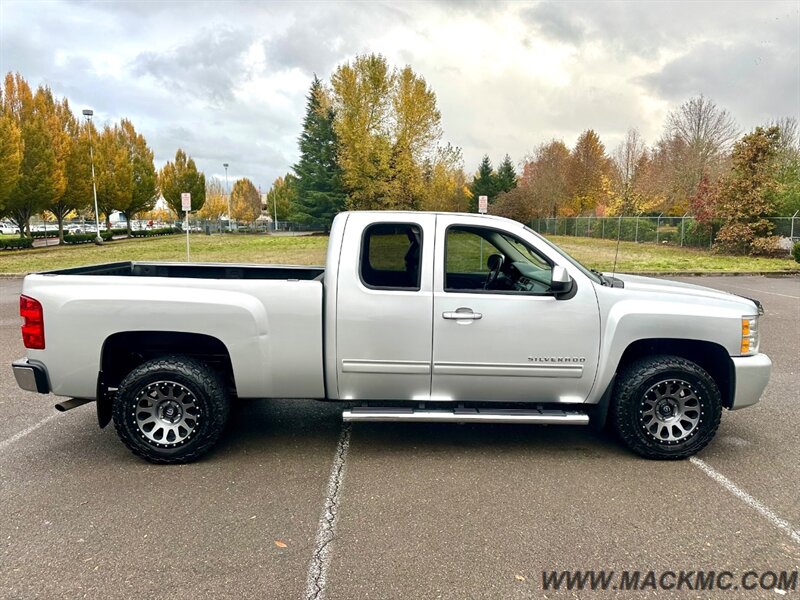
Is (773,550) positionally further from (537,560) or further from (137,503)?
(137,503)

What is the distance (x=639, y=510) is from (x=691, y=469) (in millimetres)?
888

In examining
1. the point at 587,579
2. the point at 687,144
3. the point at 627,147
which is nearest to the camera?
the point at 587,579

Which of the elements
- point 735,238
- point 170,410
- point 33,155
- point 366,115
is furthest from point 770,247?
point 33,155

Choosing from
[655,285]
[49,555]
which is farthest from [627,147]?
[49,555]

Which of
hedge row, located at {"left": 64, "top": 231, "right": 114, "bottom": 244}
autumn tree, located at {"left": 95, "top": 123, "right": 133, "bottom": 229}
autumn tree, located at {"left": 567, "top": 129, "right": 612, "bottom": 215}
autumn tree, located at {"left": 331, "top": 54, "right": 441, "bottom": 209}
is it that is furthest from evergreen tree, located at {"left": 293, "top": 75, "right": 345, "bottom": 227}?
autumn tree, located at {"left": 567, "top": 129, "right": 612, "bottom": 215}

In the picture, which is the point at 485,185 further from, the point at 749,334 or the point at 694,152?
the point at 749,334

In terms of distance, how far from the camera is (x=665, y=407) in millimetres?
3910

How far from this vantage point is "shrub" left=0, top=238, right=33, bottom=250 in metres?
27.2

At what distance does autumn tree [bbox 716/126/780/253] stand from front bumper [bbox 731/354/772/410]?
81.1 feet

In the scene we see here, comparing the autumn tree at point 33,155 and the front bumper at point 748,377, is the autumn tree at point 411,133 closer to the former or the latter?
the autumn tree at point 33,155

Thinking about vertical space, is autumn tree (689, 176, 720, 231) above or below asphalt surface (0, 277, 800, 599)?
above

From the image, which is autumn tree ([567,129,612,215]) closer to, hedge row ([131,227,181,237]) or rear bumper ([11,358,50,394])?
hedge row ([131,227,181,237])

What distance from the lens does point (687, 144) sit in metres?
39.7

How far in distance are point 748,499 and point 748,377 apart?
3.03 feet
